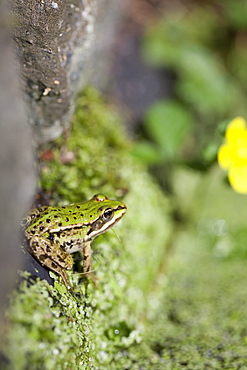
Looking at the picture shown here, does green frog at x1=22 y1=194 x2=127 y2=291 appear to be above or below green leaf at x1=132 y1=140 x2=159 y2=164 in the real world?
below

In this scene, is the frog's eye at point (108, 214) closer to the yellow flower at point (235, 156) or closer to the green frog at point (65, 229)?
the green frog at point (65, 229)

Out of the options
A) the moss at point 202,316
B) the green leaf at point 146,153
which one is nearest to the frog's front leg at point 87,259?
the moss at point 202,316

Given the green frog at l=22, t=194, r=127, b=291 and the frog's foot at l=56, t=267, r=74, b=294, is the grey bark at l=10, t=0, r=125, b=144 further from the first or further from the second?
the frog's foot at l=56, t=267, r=74, b=294

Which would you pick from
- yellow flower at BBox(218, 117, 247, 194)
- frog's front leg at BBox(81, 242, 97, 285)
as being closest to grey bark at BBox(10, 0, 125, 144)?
frog's front leg at BBox(81, 242, 97, 285)

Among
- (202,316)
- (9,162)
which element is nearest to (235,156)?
(202,316)

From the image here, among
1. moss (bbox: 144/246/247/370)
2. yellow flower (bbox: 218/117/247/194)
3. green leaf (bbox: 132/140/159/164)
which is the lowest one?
moss (bbox: 144/246/247/370)

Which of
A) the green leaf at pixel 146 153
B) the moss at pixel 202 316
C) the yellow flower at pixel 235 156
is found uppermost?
the green leaf at pixel 146 153

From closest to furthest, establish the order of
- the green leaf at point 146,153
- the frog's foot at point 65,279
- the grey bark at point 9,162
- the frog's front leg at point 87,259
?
the grey bark at point 9,162 → the frog's foot at point 65,279 → the frog's front leg at point 87,259 → the green leaf at point 146,153
